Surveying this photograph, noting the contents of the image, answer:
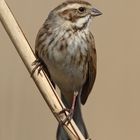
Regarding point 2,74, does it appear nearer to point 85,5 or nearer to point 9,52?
point 9,52

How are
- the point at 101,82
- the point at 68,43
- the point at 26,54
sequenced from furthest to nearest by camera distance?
1. the point at 101,82
2. the point at 68,43
3. the point at 26,54

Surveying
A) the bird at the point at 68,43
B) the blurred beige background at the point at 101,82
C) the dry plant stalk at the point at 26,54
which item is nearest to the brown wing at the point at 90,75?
the bird at the point at 68,43

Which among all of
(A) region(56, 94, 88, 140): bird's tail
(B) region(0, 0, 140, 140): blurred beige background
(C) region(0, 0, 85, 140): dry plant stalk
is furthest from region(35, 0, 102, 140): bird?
(C) region(0, 0, 85, 140): dry plant stalk

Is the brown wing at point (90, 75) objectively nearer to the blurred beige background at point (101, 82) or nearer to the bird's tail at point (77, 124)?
the bird's tail at point (77, 124)

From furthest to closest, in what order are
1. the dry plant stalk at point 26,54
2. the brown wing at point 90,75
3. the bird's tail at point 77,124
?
the brown wing at point 90,75
the bird's tail at point 77,124
the dry plant stalk at point 26,54

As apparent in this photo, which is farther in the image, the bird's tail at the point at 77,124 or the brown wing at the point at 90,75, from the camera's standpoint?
the brown wing at the point at 90,75

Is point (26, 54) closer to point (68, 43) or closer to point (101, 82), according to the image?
point (68, 43)

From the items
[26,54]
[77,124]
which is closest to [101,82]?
[77,124]

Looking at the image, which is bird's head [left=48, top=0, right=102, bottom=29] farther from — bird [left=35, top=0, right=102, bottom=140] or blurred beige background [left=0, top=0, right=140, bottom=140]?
blurred beige background [left=0, top=0, right=140, bottom=140]
